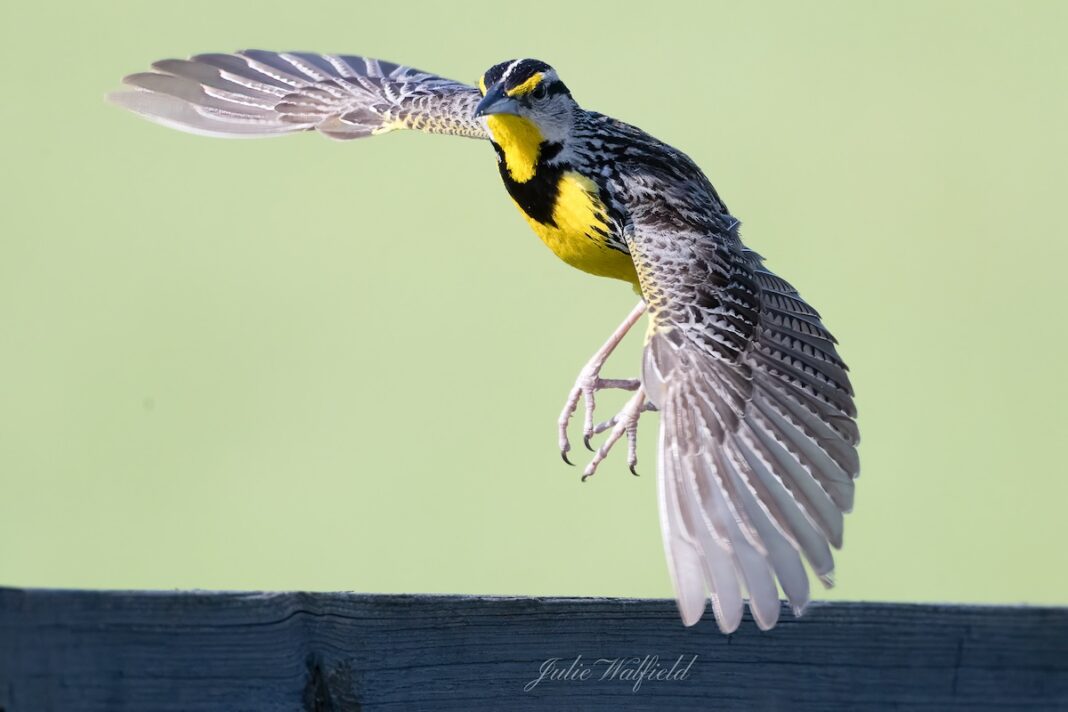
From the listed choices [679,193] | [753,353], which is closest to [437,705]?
[753,353]

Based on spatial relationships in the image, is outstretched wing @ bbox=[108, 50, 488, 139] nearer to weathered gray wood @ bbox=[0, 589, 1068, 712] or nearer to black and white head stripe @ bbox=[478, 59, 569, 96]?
black and white head stripe @ bbox=[478, 59, 569, 96]

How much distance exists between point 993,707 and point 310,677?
1.15 meters

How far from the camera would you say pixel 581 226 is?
3689mm

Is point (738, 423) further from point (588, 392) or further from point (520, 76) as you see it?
point (520, 76)

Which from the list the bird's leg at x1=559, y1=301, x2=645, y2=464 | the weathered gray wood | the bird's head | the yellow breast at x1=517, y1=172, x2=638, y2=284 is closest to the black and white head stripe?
the bird's head

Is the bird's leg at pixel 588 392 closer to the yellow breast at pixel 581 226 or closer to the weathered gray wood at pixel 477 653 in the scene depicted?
the yellow breast at pixel 581 226

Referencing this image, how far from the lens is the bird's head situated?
3.58 m

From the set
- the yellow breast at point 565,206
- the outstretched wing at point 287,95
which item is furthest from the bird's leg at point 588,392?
the outstretched wing at point 287,95

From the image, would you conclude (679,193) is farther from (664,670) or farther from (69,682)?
(69,682)
